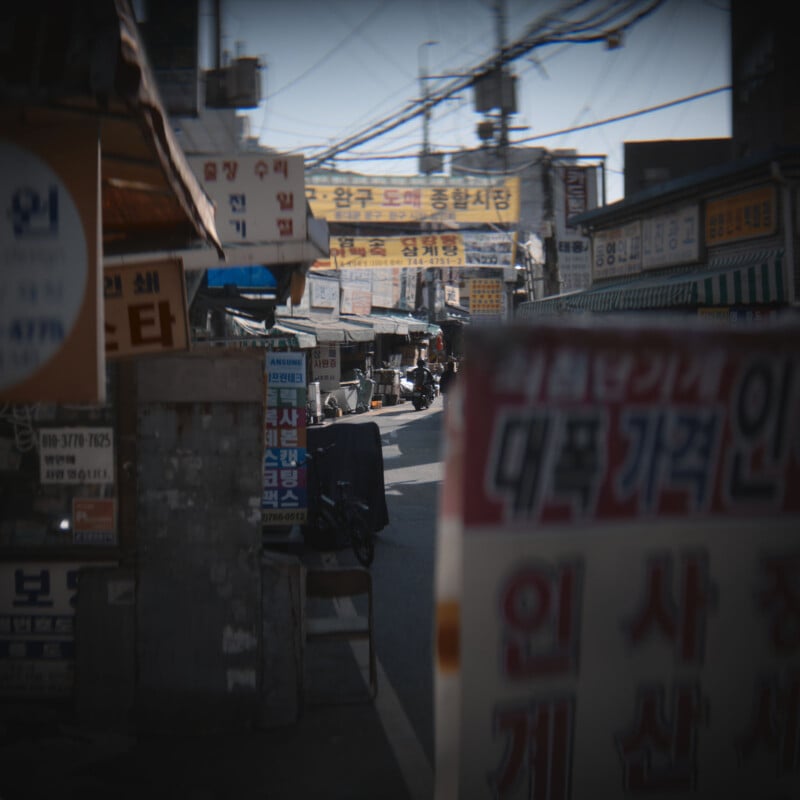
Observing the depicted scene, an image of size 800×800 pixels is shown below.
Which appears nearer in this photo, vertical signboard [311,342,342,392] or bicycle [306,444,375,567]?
bicycle [306,444,375,567]

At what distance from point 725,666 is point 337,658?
4.92 meters

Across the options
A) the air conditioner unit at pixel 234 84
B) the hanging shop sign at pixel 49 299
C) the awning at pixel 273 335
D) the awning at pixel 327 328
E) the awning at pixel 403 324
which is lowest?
the hanging shop sign at pixel 49 299

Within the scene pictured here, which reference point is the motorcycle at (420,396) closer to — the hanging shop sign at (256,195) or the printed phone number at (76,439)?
the hanging shop sign at (256,195)

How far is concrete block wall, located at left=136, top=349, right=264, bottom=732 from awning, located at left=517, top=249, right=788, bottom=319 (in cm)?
880

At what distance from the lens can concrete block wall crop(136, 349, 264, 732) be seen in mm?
5375

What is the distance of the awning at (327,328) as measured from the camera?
25.5 metres

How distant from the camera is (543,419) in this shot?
2250mm

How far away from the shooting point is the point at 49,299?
10.5ft

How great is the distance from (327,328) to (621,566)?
25.0 m

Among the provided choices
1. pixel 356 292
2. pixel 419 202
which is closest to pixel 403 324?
pixel 356 292

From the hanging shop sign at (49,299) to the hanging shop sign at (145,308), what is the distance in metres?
1.45

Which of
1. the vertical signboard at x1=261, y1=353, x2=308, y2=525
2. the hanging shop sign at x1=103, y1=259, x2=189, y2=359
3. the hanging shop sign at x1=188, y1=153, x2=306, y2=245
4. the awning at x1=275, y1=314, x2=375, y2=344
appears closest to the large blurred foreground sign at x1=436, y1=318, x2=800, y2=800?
the hanging shop sign at x1=103, y1=259, x2=189, y2=359

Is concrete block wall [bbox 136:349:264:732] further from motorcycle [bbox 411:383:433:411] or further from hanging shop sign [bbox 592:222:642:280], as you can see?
motorcycle [bbox 411:383:433:411]

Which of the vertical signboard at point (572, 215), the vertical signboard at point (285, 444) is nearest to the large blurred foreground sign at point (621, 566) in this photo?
the vertical signboard at point (285, 444)
